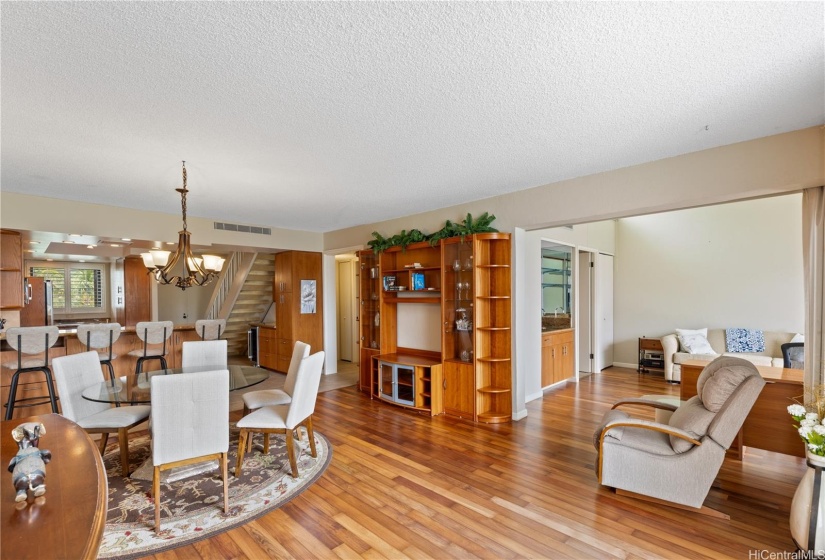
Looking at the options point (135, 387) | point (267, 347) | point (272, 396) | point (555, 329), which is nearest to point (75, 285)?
point (267, 347)

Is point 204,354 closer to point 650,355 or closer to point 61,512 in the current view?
point 61,512

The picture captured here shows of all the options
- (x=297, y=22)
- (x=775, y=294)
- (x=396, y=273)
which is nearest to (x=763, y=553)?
(x=297, y=22)

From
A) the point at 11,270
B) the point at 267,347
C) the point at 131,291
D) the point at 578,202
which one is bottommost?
the point at 267,347

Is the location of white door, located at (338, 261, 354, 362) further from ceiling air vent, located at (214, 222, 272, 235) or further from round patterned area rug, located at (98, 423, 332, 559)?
round patterned area rug, located at (98, 423, 332, 559)

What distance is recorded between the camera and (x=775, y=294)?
608 cm

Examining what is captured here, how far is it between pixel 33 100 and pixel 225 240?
12.1ft

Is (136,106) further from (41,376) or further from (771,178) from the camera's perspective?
(771,178)

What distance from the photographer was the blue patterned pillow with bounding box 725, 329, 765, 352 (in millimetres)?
6025

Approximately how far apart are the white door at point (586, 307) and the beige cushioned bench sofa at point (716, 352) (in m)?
1.15

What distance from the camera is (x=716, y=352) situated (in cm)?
631

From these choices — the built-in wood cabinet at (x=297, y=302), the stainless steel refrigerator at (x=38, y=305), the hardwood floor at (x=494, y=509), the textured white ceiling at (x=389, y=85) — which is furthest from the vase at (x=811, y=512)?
the stainless steel refrigerator at (x=38, y=305)

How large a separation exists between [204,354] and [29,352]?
1764 mm

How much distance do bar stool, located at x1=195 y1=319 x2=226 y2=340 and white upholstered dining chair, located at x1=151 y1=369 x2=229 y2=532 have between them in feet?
10.3

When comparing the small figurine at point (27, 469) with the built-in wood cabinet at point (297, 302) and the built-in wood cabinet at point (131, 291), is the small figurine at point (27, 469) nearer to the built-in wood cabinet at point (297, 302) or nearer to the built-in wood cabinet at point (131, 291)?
the built-in wood cabinet at point (297, 302)
